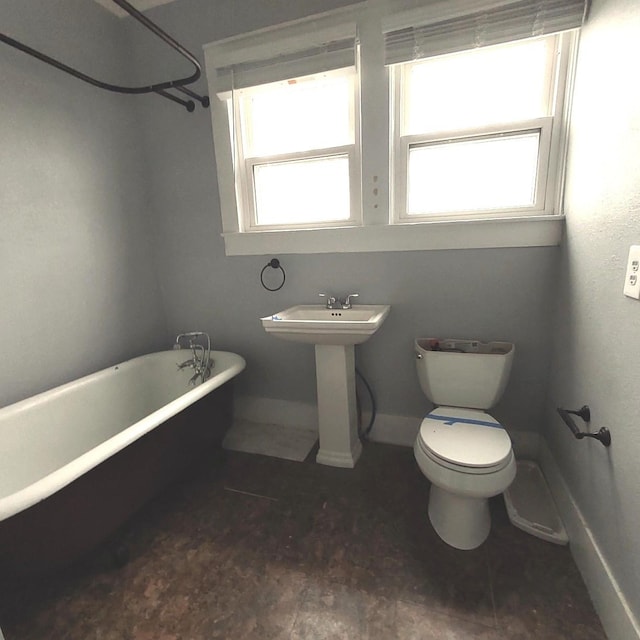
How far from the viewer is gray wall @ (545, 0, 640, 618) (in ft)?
3.27

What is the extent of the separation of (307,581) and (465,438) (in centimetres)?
81

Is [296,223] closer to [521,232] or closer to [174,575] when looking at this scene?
[521,232]

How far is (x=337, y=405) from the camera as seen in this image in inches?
73.8

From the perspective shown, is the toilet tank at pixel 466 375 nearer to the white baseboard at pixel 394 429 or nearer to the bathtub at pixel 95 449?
the white baseboard at pixel 394 429

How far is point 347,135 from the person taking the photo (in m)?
1.92

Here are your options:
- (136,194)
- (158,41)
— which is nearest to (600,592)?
(136,194)

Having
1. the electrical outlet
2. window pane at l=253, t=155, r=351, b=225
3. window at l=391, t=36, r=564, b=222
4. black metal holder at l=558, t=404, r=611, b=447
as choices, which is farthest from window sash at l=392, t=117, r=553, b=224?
black metal holder at l=558, t=404, r=611, b=447

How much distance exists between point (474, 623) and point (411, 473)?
29.2 inches

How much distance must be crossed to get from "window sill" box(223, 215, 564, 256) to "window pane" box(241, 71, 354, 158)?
50cm

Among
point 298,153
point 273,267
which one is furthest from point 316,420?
point 298,153

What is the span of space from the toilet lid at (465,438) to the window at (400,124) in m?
0.84

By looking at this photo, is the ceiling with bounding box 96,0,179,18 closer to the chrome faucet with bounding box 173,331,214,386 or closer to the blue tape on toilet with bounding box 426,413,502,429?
the chrome faucet with bounding box 173,331,214,386

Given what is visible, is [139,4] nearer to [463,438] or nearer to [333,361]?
[333,361]

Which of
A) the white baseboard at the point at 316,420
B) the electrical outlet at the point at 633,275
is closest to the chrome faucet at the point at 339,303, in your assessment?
the white baseboard at the point at 316,420
